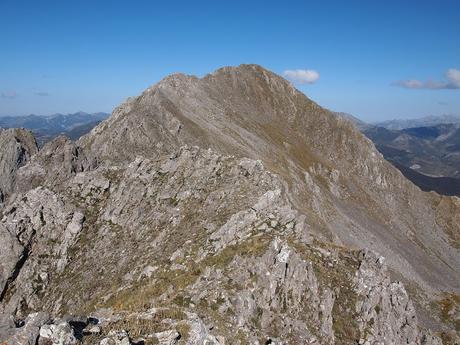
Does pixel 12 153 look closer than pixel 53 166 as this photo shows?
No

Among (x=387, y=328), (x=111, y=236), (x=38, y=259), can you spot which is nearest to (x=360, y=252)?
(x=387, y=328)

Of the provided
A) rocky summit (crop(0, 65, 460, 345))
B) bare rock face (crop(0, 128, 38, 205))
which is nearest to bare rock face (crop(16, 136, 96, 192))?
rocky summit (crop(0, 65, 460, 345))

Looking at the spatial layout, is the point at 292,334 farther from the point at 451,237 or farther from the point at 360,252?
the point at 451,237

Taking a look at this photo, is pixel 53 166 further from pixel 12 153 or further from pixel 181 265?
pixel 181 265

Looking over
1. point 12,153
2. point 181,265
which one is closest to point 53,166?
point 12,153

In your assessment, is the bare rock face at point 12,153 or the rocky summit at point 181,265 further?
the bare rock face at point 12,153

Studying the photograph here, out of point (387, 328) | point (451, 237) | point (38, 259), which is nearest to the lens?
point (387, 328)

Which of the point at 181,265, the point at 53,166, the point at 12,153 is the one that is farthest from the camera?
the point at 12,153

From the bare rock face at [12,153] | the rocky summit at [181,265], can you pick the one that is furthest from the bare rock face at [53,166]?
the bare rock face at [12,153]

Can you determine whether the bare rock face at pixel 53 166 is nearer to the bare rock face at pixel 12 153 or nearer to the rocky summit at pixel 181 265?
the rocky summit at pixel 181 265
